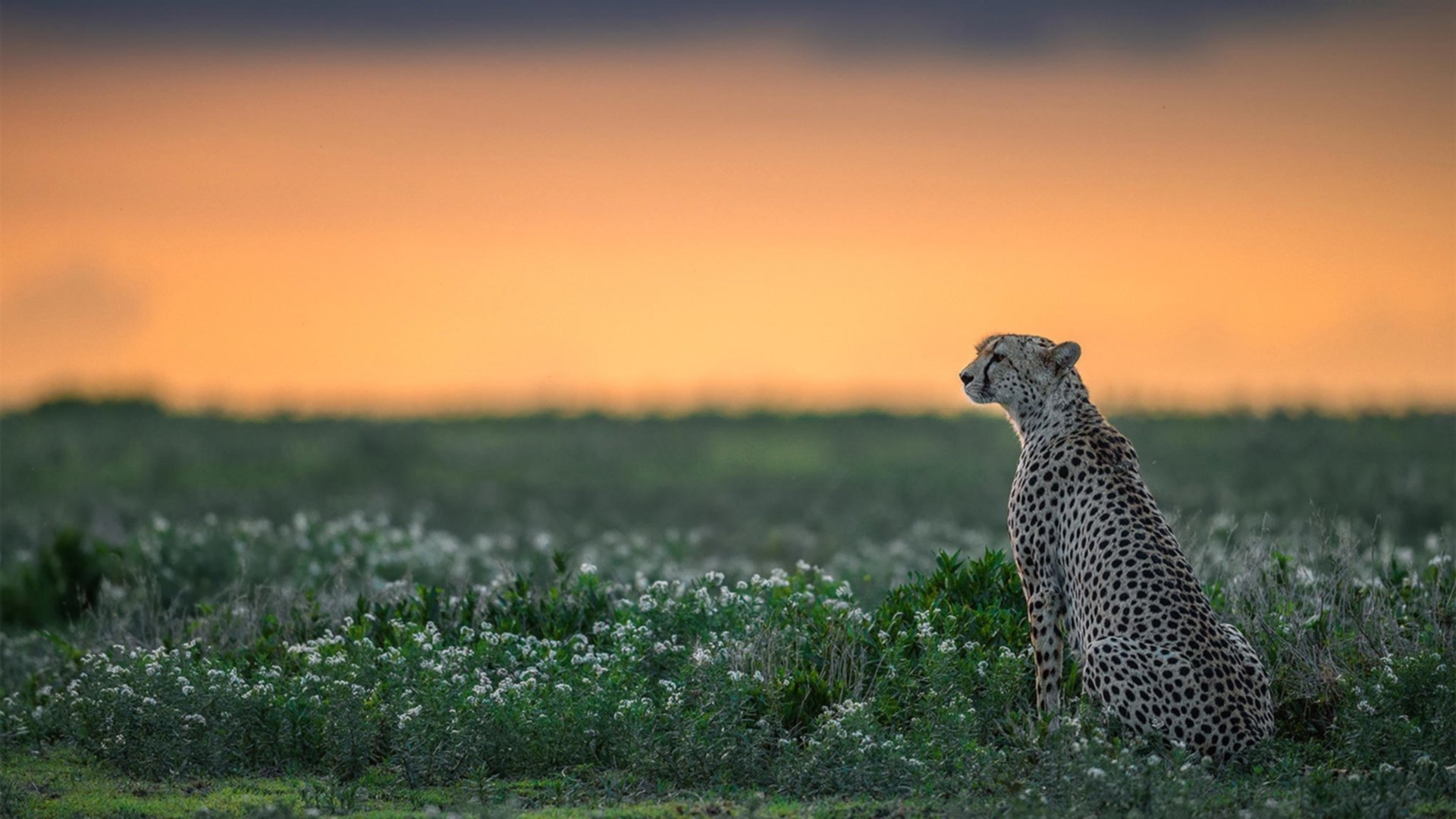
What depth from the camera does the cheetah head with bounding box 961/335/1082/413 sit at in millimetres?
9234

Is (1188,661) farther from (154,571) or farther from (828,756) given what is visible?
(154,571)

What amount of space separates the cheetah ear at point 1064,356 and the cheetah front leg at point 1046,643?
4.17 ft

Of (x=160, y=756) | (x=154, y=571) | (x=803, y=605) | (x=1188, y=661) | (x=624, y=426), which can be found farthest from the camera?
(x=624, y=426)

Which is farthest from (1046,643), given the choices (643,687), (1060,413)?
(643,687)

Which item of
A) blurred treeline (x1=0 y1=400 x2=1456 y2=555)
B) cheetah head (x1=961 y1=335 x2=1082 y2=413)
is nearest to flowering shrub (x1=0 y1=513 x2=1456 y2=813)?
cheetah head (x1=961 y1=335 x2=1082 y2=413)

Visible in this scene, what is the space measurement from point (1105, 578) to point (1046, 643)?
59 centimetres

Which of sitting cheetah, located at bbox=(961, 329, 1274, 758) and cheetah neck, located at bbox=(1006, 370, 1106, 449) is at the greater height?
cheetah neck, located at bbox=(1006, 370, 1106, 449)

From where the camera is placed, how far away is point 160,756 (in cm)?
930

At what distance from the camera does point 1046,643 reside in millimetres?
8719

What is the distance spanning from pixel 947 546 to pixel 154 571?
8.86m

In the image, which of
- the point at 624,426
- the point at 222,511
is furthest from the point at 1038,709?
the point at 624,426

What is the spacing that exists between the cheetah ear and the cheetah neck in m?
0.06

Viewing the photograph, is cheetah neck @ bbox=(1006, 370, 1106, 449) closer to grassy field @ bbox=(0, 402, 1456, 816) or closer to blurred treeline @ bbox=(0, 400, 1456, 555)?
grassy field @ bbox=(0, 402, 1456, 816)

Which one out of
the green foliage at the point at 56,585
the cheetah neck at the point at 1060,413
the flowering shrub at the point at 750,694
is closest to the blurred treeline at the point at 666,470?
the green foliage at the point at 56,585
